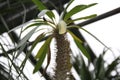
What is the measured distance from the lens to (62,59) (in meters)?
0.61

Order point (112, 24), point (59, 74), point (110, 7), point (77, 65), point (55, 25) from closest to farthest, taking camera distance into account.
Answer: point (59, 74) < point (55, 25) < point (77, 65) < point (110, 7) < point (112, 24)

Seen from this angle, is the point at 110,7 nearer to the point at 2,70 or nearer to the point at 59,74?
the point at 2,70

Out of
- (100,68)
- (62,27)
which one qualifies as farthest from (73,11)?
(100,68)

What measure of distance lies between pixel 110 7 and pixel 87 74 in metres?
0.88

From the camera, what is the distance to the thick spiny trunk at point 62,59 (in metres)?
0.59

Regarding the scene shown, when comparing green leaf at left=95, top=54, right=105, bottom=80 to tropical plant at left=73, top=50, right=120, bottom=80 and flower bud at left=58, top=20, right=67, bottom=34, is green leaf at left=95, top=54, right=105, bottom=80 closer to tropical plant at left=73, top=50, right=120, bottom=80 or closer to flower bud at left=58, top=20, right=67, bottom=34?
tropical plant at left=73, top=50, right=120, bottom=80

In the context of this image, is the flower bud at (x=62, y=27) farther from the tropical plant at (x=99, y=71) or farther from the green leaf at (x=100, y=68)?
the green leaf at (x=100, y=68)

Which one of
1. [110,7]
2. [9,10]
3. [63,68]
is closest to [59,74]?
[63,68]

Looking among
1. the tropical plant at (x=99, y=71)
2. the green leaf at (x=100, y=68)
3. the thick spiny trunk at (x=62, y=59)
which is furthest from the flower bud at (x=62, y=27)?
the green leaf at (x=100, y=68)

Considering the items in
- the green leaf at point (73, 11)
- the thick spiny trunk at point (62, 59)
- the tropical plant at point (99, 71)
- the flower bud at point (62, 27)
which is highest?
the green leaf at point (73, 11)

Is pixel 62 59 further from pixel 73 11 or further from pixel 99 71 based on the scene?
pixel 99 71

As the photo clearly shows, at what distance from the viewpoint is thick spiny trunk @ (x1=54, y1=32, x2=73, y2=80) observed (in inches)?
23.3

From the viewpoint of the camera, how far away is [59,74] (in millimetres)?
587

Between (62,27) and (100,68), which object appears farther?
(100,68)
